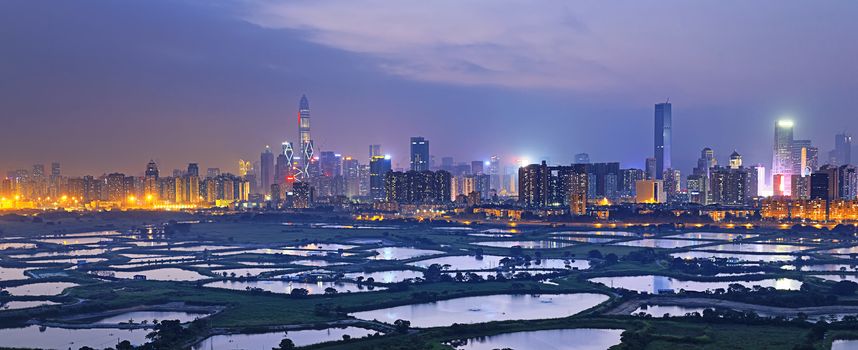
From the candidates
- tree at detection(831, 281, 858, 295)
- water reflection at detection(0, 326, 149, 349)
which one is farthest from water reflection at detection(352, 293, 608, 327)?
tree at detection(831, 281, 858, 295)

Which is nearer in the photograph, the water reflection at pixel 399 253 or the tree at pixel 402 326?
the tree at pixel 402 326

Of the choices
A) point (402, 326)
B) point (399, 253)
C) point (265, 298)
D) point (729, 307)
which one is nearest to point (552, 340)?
point (402, 326)

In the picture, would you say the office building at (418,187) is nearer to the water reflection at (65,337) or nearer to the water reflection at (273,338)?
the water reflection at (65,337)

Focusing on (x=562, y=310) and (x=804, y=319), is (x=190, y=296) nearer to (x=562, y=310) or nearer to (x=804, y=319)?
(x=562, y=310)

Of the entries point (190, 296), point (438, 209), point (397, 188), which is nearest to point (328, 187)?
point (397, 188)

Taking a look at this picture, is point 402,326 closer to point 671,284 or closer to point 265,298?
point 265,298

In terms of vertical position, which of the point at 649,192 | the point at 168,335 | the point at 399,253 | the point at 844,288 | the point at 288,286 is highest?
the point at 649,192

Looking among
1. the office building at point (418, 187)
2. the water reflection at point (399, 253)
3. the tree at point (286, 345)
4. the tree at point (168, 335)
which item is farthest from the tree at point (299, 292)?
the office building at point (418, 187)
